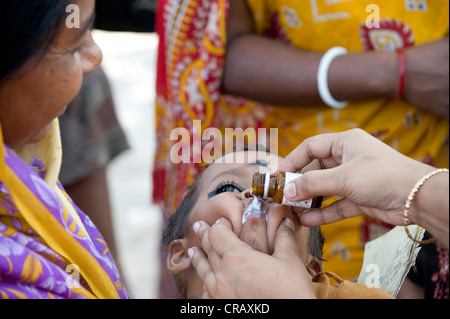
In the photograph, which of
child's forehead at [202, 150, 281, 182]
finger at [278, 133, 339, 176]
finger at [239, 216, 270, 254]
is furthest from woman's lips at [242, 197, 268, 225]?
child's forehead at [202, 150, 281, 182]

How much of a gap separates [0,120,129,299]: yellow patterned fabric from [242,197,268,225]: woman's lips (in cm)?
37

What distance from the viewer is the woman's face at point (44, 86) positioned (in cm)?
132

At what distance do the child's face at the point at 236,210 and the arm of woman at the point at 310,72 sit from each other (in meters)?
0.48

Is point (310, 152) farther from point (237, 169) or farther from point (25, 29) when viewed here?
point (25, 29)

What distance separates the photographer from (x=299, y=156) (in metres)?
1.66

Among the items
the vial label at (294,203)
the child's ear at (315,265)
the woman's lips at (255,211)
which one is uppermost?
the vial label at (294,203)

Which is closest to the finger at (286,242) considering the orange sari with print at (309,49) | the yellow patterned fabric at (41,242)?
the yellow patterned fabric at (41,242)

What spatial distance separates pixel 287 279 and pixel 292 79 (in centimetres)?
119

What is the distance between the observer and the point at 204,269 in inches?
59.1

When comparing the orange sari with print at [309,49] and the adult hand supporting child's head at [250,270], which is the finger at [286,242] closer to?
the adult hand supporting child's head at [250,270]

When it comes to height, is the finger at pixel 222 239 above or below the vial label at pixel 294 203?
below

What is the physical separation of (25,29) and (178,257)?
2.86 ft

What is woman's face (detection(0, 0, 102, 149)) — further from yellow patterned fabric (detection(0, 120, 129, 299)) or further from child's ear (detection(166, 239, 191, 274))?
child's ear (detection(166, 239, 191, 274))
